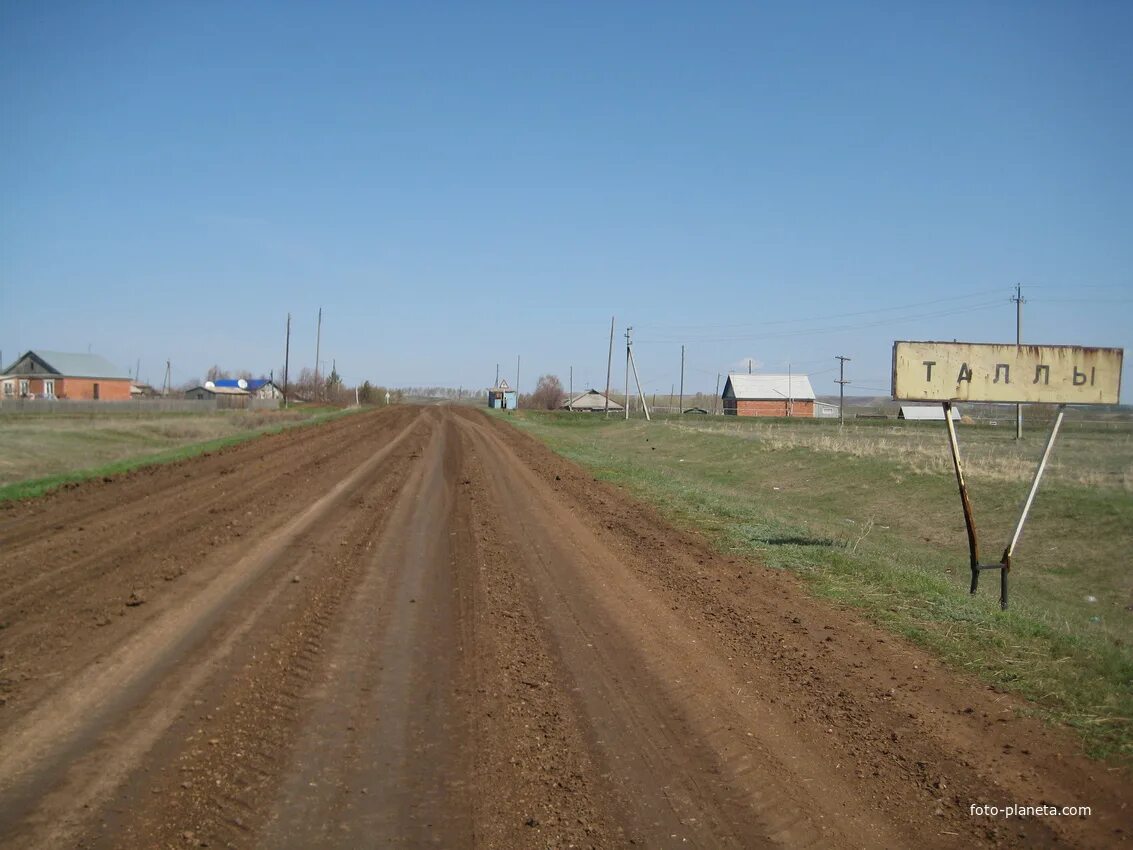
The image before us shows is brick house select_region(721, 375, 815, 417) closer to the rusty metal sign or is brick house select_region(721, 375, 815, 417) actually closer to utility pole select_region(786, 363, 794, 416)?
utility pole select_region(786, 363, 794, 416)

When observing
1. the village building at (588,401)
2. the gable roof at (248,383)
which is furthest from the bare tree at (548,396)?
the gable roof at (248,383)

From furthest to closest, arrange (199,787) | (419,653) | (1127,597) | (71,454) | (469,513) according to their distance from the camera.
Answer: (71,454) → (469,513) → (1127,597) → (419,653) → (199,787)

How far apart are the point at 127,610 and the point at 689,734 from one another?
5.57 m

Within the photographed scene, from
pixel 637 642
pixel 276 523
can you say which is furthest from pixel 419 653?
pixel 276 523

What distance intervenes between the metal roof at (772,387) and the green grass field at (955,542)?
78.8 meters

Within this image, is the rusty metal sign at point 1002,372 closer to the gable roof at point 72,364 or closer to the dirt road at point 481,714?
the dirt road at point 481,714

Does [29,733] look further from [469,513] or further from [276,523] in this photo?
[469,513]

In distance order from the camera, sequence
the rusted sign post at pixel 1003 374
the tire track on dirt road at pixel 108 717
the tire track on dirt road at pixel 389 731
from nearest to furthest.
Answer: the tire track on dirt road at pixel 389 731 < the tire track on dirt road at pixel 108 717 < the rusted sign post at pixel 1003 374

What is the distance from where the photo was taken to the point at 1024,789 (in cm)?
493

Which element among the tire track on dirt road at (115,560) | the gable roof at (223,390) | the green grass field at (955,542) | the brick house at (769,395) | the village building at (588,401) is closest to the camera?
the tire track on dirt road at (115,560)

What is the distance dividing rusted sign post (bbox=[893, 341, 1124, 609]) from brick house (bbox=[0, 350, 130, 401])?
86.9 metres

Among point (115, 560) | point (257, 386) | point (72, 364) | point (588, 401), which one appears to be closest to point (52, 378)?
point (72, 364)

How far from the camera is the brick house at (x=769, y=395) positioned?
112938 mm

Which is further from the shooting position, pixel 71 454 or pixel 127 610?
pixel 71 454
